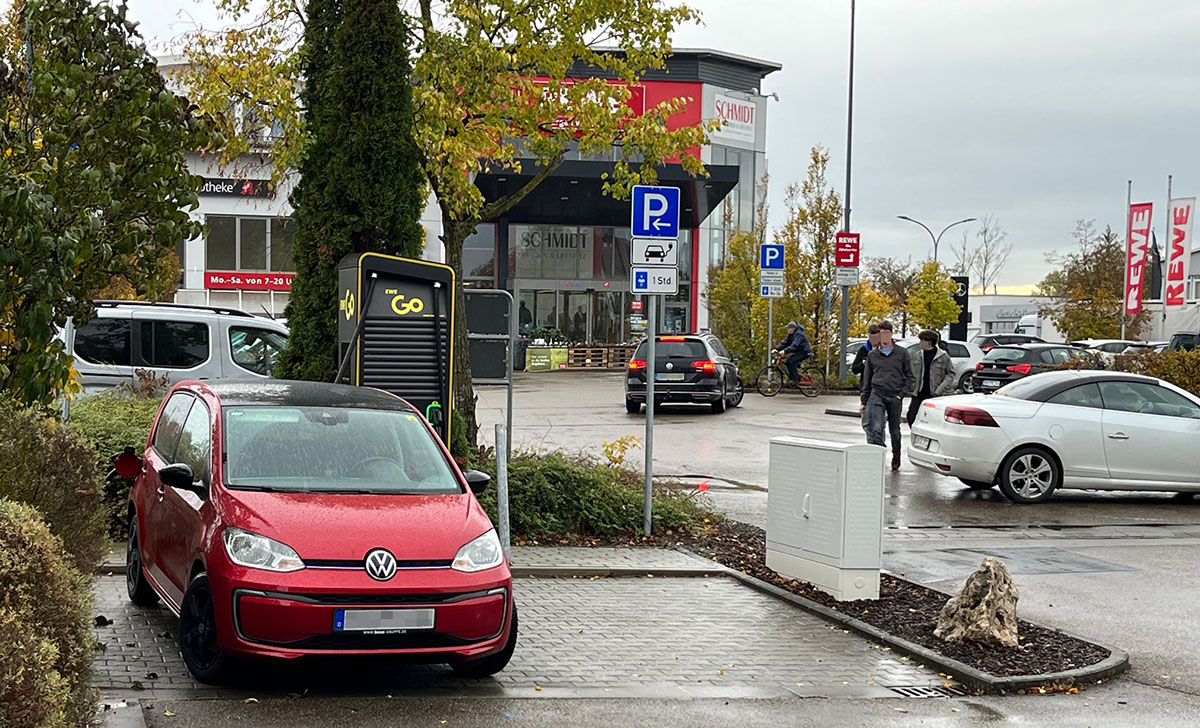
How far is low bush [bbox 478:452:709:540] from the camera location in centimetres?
1149

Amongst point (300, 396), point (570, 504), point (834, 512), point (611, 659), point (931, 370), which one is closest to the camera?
point (611, 659)

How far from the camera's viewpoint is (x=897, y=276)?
272ft

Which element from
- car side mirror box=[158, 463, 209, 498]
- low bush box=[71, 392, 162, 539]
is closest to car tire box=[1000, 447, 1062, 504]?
low bush box=[71, 392, 162, 539]

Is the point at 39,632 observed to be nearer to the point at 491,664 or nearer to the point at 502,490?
the point at 491,664

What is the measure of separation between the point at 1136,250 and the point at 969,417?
2331 centimetres

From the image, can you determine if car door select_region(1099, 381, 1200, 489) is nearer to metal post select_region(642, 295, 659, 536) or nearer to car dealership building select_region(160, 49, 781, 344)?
metal post select_region(642, 295, 659, 536)

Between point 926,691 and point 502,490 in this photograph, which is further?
point 502,490

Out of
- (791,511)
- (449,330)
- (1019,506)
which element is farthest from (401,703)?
(1019,506)

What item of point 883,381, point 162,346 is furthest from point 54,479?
point 883,381

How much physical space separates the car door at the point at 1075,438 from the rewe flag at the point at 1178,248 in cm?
2165

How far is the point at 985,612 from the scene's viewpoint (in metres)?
8.11

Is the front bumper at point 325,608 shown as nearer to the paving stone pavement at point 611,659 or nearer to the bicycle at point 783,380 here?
the paving stone pavement at point 611,659

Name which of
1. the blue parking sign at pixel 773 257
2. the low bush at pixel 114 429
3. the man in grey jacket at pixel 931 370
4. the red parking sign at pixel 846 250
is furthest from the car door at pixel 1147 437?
the red parking sign at pixel 846 250

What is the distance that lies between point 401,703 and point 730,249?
3704 cm
